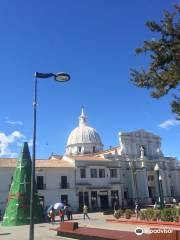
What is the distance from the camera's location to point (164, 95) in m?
15.1

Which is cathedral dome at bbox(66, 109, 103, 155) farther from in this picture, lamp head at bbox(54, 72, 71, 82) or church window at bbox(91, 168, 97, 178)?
lamp head at bbox(54, 72, 71, 82)

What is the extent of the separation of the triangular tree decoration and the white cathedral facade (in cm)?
1979

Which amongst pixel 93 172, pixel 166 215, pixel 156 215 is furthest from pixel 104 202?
pixel 166 215

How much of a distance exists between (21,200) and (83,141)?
46534mm

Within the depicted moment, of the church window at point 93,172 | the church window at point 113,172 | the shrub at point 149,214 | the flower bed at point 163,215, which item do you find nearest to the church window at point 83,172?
the church window at point 93,172

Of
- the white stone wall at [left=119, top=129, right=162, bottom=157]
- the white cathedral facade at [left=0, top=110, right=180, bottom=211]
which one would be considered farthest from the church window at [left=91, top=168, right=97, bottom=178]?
the white stone wall at [left=119, top=129, right=162, bottom=157]

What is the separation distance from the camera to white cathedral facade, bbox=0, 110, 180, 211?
5169cm

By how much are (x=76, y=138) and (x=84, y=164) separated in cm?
2117

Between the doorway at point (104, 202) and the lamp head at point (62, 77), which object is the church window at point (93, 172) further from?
the lamp head at point (62, 77)

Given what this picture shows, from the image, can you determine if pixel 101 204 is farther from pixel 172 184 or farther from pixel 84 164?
pixel 172 184

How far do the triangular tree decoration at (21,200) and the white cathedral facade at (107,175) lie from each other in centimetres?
1979

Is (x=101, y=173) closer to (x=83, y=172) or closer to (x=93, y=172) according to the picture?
(x=93, y=172)

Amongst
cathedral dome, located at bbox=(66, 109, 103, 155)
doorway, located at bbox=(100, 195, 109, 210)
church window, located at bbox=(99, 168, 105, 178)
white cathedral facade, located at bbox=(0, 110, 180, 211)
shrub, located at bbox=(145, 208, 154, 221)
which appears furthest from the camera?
cathedral dome, located at bbox=(66, 109, 103, 155)

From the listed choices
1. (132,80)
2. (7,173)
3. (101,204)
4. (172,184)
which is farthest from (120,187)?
(132,80)
